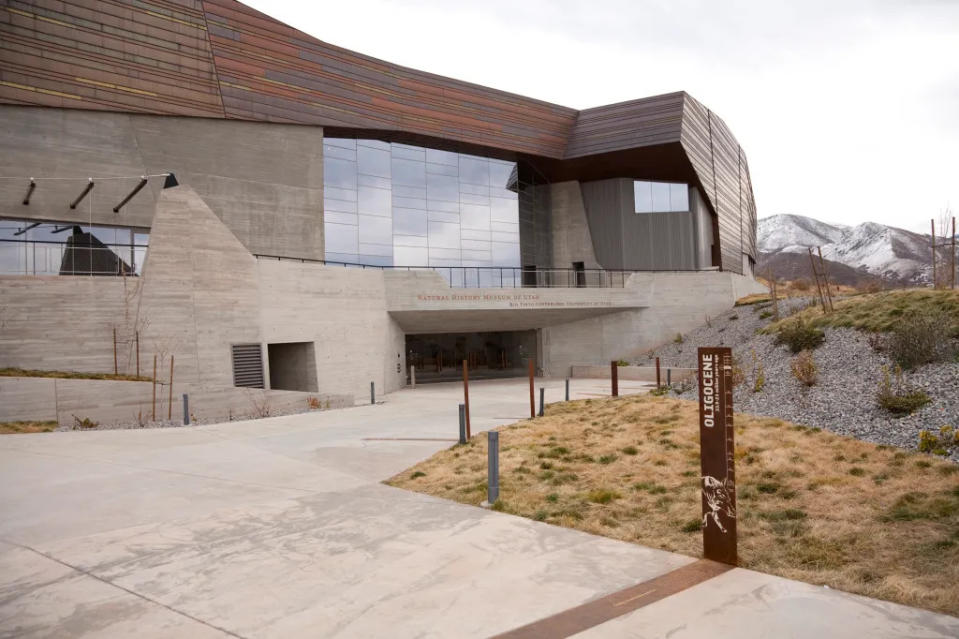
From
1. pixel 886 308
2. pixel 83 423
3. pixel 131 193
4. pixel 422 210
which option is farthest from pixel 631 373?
pixel 131 193

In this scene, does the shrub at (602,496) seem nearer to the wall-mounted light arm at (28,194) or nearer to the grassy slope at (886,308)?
the grassy slope at (886,308)

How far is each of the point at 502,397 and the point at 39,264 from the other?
1614cm

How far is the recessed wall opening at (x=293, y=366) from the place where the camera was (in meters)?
26.5

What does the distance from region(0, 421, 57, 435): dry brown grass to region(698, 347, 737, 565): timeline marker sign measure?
16303 mm

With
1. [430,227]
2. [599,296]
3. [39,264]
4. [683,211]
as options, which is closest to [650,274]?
[599,296]

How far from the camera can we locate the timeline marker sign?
6.09 metres

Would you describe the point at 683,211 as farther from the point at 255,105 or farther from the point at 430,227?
the point at 255,105

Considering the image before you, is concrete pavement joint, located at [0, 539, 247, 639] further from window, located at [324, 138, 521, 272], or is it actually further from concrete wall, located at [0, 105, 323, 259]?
window, located at [324, 138, 521, 272]

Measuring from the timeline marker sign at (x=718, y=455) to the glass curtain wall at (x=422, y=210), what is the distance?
2650cm

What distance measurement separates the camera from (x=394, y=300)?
29.9 m

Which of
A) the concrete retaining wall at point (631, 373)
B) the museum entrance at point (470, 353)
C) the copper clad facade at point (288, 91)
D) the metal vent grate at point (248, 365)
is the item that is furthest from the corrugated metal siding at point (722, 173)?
the metal vent grate at point (248, 365)

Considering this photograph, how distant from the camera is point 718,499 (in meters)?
6.15

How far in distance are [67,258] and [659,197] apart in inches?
1306

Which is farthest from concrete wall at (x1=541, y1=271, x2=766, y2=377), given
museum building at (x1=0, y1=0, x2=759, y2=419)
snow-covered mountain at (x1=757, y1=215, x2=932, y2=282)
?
snow-covered mountain at (x1=757, y1=215, x2=932, y2=282)
